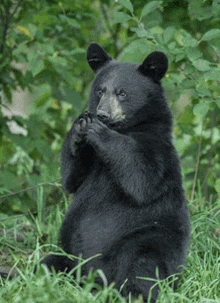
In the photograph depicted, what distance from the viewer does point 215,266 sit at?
423 centimetres

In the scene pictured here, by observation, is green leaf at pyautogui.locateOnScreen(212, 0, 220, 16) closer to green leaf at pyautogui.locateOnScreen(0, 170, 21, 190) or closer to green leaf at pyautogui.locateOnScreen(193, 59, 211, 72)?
green leaf at pyautogui.locateOnScreen(193, 59, 211, 72)

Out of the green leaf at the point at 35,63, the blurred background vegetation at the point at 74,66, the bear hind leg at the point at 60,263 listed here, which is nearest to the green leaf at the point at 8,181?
the blurred background vegetation at the point at 74,66

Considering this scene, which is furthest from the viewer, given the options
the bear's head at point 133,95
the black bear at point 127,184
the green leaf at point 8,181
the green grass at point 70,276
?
the green leaf at point 8,181

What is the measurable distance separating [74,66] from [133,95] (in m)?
2.27

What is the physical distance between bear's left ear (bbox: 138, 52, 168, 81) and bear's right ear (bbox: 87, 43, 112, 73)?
1.32ft

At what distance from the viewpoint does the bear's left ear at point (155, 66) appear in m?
4.25

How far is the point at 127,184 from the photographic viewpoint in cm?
389

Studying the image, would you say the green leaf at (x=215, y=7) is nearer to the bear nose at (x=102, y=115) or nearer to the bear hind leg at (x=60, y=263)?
the bear nose at (x=102, y=115)

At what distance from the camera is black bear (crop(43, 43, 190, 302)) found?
12.5 feet

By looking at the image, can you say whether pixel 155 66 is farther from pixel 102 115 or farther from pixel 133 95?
pixel 102 115

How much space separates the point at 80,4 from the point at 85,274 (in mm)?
3341

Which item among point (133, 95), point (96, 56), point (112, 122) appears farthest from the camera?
point (96, 56)

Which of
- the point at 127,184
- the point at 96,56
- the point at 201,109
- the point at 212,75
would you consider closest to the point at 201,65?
the point at 212,75

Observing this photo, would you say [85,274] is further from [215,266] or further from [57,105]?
[57,105]
